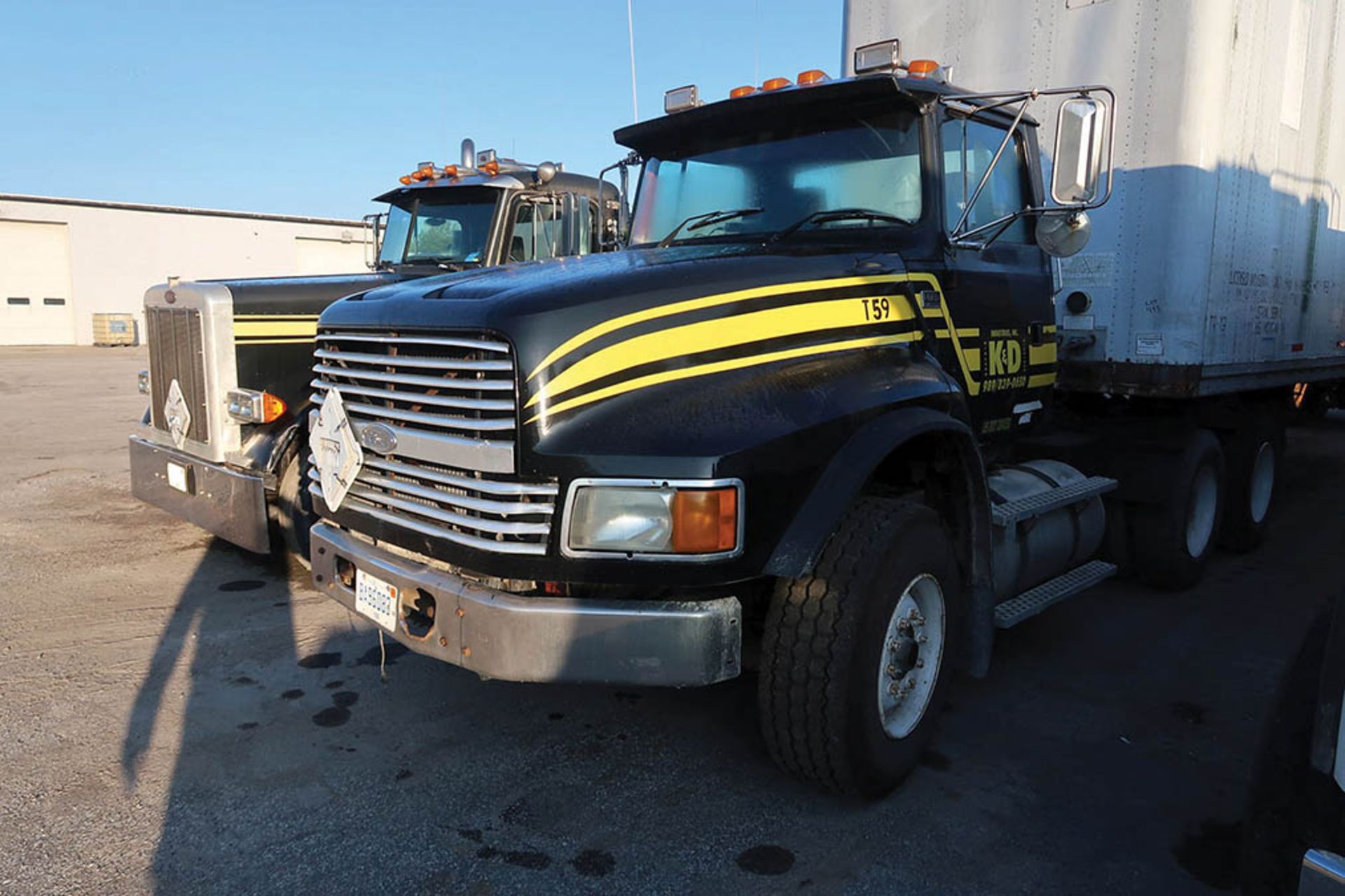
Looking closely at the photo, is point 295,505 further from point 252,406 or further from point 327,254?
point 327,254

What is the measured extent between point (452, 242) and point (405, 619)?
450 cm

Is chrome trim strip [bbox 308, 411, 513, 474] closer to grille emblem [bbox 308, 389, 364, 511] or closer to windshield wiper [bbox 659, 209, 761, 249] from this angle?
grille emblem [bbox 308, 389, 364, 511]

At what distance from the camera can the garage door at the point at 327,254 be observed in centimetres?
3738

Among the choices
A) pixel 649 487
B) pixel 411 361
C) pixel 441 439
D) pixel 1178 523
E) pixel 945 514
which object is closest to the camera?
pixel 649 487

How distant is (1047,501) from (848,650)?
76.2 inches

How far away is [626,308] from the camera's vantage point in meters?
2.79

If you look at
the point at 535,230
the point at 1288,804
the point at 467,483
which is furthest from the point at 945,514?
the point at 535,230

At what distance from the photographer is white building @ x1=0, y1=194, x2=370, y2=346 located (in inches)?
1254

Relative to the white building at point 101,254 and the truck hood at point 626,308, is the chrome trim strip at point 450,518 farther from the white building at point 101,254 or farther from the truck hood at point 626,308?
the white building at point 101,254

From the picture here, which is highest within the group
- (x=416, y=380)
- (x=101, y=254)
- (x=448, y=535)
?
(x=101, y=254)

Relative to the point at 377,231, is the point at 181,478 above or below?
below

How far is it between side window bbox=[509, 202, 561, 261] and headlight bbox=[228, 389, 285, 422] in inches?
84.1

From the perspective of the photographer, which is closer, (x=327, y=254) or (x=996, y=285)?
(x=996, y=285)

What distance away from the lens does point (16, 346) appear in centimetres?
3175
